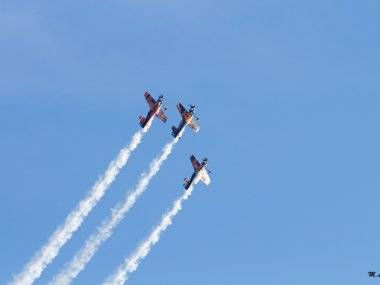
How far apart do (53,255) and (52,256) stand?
0.29 metres

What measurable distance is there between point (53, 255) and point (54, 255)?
0.20 m

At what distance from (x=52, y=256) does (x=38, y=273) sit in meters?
5.20

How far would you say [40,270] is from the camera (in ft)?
634

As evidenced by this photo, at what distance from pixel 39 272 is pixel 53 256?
4.95 metres

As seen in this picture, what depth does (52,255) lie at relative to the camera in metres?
196

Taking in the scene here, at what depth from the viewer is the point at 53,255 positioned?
7731 inches

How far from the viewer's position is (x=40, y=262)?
7672 inches

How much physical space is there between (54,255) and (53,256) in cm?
29

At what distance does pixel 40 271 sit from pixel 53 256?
4611mm

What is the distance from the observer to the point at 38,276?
629ft

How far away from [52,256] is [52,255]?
0.23m

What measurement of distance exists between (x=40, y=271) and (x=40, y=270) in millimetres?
222

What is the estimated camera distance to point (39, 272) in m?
193

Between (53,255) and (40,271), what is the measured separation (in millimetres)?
4796
